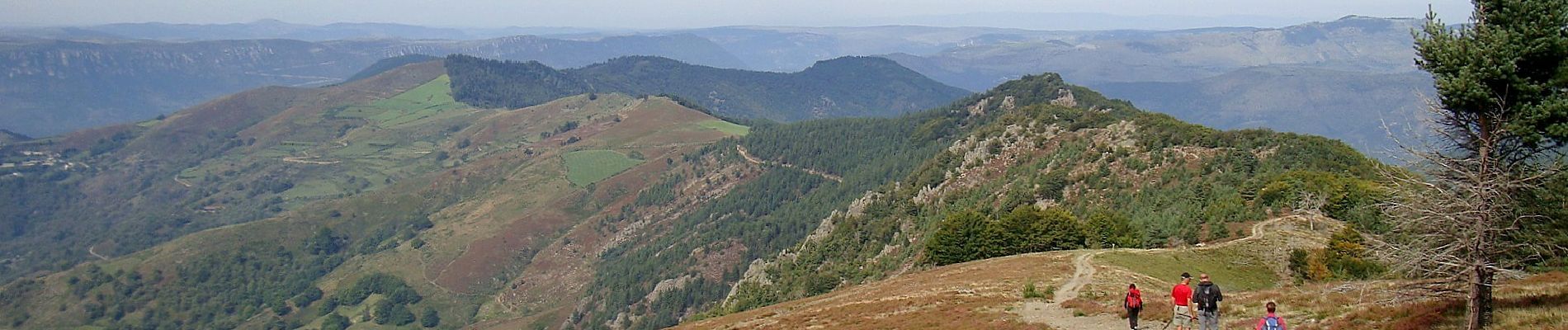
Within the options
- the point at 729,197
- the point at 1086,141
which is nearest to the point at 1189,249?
the point at 1086,141

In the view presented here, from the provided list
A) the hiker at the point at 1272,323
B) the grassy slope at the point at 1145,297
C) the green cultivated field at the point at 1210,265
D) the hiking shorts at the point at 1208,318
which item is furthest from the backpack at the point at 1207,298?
the green cultivated field at the point at 1210,265

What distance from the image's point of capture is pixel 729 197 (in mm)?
186125

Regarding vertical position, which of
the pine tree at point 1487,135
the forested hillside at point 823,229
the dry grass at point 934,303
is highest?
the pine tree at point 1487,135

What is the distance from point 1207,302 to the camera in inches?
926

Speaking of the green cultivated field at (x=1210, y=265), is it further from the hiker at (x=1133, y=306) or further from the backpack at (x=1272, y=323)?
the backpack at (x=1272, y=323)

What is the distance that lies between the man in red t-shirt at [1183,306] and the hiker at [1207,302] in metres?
0.83

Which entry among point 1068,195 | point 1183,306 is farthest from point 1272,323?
point 1068,195

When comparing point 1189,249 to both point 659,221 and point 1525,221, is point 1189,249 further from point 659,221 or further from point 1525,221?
point 659,221

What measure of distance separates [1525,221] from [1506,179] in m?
1.49

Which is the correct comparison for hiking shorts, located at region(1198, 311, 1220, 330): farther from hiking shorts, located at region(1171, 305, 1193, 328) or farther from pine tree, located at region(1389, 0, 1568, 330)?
pine tree, located at region(1389, 0, 1568, 330)

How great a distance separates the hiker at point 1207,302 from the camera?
2342 cm

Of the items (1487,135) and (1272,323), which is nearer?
(1487,135)

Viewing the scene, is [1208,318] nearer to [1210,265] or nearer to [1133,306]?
[1133,306]

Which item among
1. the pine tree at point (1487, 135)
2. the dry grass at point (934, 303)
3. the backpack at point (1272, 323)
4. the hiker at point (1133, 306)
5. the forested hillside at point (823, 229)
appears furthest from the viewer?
the forested hillside at point (823, 229)
